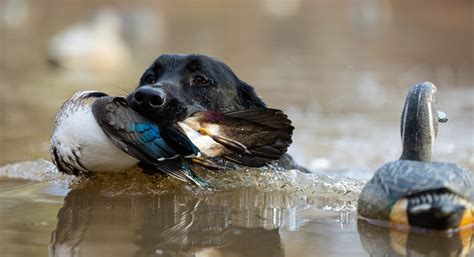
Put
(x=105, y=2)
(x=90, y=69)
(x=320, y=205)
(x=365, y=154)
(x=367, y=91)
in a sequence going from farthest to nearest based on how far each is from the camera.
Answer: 1. (x=105, y=2)
2. (x=90, y=69)
3. (x=367, y=91)
4. (x=365, y=154)
5. (x=320, y=205)

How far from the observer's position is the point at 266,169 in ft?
17.6

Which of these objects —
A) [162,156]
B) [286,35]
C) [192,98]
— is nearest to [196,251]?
[162,156]

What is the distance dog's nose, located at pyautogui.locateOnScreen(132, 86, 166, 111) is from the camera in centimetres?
452

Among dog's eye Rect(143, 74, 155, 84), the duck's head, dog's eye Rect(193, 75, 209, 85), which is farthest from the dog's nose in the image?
the duck's head

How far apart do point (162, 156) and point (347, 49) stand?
635 inches

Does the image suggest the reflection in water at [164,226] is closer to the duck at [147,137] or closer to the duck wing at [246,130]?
the duck at [147,137]

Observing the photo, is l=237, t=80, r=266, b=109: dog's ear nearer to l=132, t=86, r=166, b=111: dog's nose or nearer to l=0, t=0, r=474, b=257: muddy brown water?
l=0, t=0, r=474, b=257: muddy brown water

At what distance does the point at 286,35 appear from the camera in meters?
24.2

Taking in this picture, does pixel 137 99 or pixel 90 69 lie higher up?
pixel 90 69

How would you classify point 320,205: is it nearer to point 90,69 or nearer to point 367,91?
point 367,91

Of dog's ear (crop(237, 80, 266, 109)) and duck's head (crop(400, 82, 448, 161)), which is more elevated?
dog's ear (crop(237, 80, 266, 109))

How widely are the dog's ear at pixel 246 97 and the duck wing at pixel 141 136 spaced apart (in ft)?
4.18

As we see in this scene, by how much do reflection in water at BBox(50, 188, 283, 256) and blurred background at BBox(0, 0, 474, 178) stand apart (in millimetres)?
2242

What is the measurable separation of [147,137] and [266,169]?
1127 millimetres
